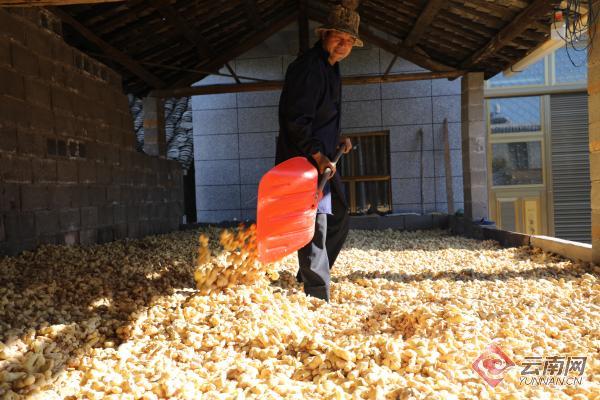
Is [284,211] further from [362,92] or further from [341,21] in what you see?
[362,92]

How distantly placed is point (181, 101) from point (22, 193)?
5.49 meters

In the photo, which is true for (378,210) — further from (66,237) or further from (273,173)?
(273,173)

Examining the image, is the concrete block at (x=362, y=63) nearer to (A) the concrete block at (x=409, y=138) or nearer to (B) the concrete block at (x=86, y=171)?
(A) the concrete block at (x=409, y=138)

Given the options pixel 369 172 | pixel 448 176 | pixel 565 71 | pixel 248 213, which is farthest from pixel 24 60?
pixel 565 71

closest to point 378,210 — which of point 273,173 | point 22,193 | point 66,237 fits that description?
point 66,237

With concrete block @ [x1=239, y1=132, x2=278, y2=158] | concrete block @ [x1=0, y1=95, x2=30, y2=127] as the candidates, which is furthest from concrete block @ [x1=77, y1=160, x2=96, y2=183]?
concrete block @ [x1=239, y1=132, x2=278, y2=158]

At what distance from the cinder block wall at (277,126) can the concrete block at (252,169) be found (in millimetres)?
16

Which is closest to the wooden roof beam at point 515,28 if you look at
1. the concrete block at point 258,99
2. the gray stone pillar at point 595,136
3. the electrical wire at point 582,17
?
the electrical wire at point 582,17

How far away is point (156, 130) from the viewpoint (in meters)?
7.28

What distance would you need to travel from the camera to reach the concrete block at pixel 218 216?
8383 mm

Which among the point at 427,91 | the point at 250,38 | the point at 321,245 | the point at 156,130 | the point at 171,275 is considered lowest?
the point at 171,275

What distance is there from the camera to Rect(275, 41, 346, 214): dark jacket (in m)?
2.50

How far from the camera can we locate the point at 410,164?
8.09 m

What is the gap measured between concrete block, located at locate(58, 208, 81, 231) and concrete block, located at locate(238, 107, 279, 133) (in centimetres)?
414
